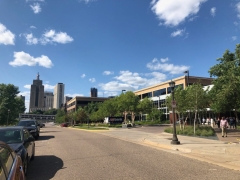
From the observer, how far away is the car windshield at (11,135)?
8208mm

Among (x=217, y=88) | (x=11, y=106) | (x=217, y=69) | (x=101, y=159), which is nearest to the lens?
(x=101, y=159)

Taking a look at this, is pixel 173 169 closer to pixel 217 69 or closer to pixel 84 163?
pixel 84 163

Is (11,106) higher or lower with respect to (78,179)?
higher

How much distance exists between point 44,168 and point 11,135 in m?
1.90

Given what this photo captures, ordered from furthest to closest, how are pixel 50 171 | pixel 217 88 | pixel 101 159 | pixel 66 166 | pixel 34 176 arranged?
pixel 217 88, pixel 101 159, pixel 66 166, pixel 50 171, pixel 34 176

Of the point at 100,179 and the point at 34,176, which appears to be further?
the point at 34,176

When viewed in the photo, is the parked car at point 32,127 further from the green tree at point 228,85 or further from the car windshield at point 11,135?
the green tree at point 228,85

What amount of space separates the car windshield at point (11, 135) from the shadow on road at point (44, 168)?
44.7 inches

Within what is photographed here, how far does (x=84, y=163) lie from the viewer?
28.3 ft

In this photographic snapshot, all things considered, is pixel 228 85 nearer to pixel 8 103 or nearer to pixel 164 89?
pixel 164 89

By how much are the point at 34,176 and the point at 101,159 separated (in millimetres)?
3167

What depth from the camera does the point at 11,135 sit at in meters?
8.53

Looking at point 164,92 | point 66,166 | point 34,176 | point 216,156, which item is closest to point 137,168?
point 66,166

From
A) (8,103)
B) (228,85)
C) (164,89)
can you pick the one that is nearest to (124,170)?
(228,85)
